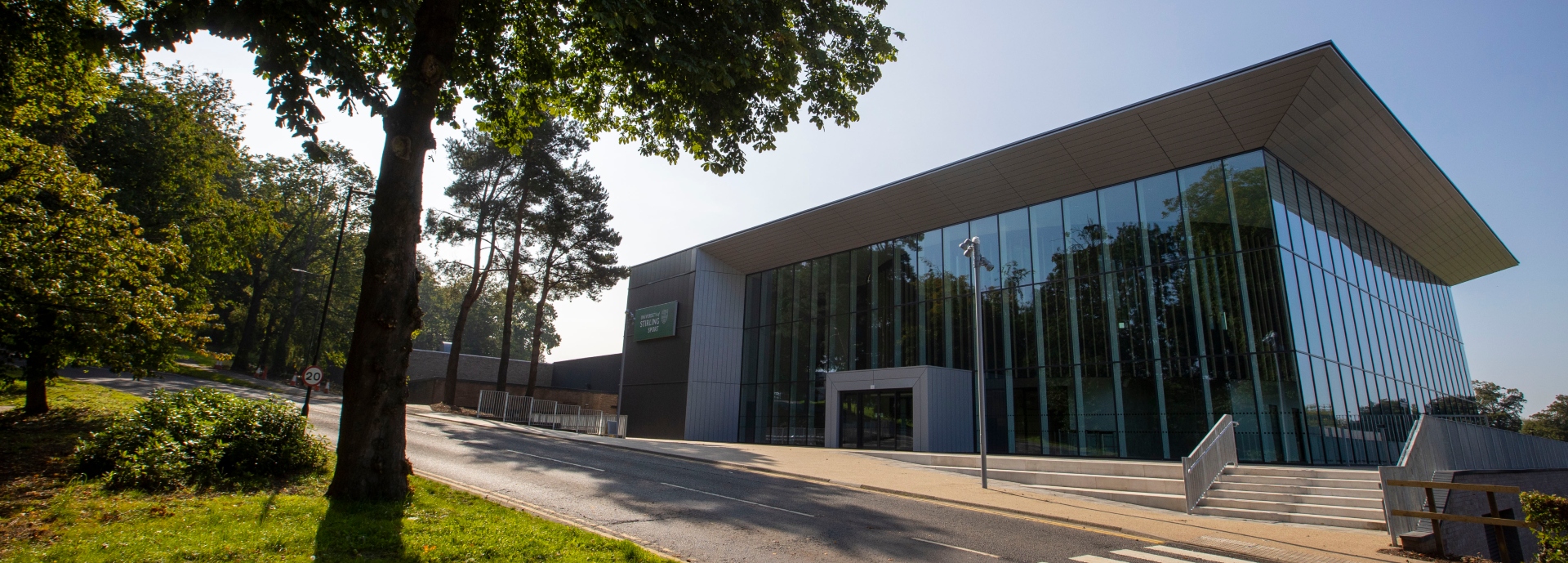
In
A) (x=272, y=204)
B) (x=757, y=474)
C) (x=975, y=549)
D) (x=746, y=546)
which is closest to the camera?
(x=746, y=546)

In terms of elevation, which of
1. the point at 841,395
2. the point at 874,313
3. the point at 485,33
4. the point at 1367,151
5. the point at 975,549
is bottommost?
the point at 975,549

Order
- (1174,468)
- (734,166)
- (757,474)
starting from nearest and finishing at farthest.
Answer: (734,166)
(1174,468)
(757,474)

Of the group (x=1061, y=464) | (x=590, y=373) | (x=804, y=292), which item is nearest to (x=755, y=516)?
(x=1061, y=464)

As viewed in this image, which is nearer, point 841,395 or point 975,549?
point 975,549

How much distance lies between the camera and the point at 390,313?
26.0 feet

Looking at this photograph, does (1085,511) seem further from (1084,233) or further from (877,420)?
(877,420)

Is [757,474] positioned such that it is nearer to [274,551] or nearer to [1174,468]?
[1174,468]

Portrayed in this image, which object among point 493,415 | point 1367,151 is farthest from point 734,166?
point 493,415

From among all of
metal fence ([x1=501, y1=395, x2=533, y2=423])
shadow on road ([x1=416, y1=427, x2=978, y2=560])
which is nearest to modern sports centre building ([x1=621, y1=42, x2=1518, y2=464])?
metal fence ([x1=501, y1=395, x2=533, y2=423])

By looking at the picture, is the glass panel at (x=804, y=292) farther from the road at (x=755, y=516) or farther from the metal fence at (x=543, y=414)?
the road at (x=755, y=516)

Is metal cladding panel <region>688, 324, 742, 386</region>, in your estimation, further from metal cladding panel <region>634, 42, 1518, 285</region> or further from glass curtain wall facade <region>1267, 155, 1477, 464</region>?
glass curtain wall facade <region>1267, 155, 1477, 464</region>

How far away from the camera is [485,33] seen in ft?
36.8

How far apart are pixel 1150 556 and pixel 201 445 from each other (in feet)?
38.6

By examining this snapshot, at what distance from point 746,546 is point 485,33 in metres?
8.75
